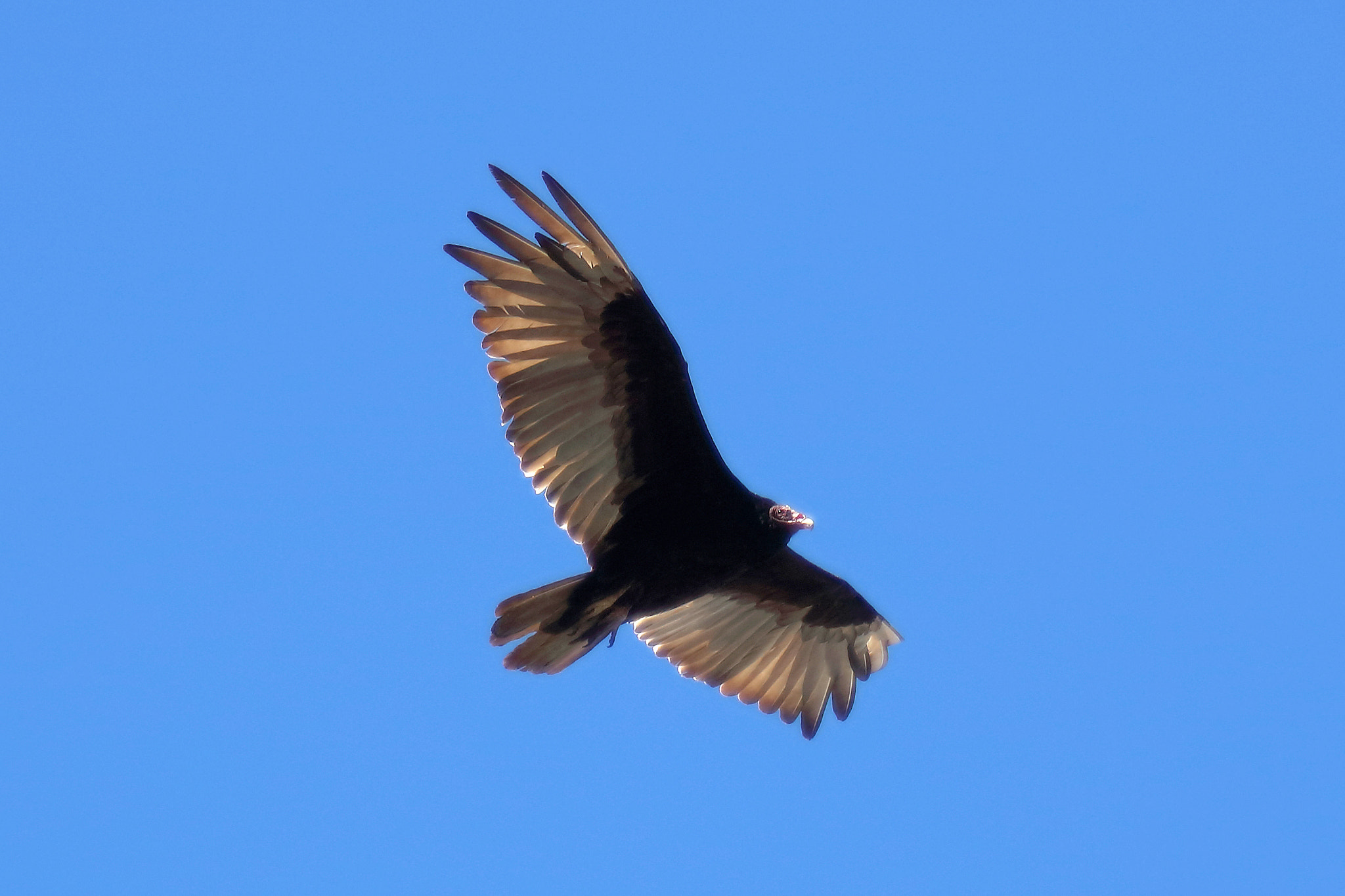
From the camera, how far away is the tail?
7.55 metres

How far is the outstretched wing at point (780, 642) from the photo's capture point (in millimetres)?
8961

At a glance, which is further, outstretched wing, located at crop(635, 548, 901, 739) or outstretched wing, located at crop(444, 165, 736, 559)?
outstretched wing, located at crop(635, 548, 901, 739)

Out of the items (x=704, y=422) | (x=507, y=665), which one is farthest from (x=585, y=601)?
(x=704, y=422)

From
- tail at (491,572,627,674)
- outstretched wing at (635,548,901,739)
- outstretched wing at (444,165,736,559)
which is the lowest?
tail at (491,572,627,674)

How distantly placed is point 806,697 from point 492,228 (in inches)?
139

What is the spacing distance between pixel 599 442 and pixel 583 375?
14.7 inches

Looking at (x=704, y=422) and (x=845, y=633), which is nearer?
(x=704, y=422)

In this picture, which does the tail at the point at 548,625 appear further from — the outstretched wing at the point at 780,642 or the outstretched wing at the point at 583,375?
the outstretched wing at the point at 780,642

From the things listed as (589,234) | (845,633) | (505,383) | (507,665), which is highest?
(589,234)

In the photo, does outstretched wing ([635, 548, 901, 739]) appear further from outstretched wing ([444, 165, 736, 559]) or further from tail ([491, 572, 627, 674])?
outstretched wing ([444, 165, 736, 559])

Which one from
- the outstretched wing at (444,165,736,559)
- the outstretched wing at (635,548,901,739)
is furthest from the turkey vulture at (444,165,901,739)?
the outstretched wing at (635,548,901,739)

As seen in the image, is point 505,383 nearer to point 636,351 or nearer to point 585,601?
point 636,351

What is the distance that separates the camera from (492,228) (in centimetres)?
736

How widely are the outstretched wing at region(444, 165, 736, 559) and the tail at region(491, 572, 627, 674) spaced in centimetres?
34
